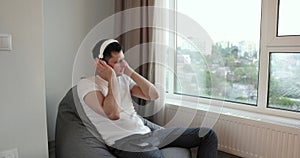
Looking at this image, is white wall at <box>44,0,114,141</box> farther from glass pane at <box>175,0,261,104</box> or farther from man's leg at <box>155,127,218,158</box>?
man's leg at <box>155,127,218,158</box>

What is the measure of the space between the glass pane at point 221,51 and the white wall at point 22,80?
138 cm

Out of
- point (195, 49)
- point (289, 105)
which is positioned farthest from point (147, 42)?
point (289, 105)

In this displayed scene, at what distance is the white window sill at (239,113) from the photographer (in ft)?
6.16

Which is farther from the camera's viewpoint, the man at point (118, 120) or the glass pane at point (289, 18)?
the glass pane at point (289, 18)

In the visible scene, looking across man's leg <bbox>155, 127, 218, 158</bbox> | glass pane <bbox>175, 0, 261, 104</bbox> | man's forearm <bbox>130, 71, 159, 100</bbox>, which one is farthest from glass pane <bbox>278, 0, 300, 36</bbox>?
man's forearm <bbox>130, 71, 159, 100</bbox>

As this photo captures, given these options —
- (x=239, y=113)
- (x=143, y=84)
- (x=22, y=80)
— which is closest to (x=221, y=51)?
(x=239, y=113)

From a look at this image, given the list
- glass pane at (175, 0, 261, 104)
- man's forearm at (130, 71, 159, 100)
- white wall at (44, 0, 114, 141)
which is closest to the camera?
man's forearm at (130, 71, 159, 100)

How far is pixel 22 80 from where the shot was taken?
1571mm

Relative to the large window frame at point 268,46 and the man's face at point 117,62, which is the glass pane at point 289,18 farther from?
the man's face at point 117,62

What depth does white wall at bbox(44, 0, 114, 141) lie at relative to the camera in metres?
2.35

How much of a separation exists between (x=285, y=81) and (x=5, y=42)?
1.96 metres

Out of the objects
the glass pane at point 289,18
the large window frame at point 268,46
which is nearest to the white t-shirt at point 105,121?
the large window frame at point 268,46

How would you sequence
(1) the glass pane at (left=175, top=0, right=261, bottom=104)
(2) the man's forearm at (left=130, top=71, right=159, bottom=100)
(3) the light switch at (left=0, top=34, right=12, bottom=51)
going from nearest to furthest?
(3) the light switch at (left=0, top=34, right=12, bottom=51), (2) the man's forearm at (left=130, top=71, right=159, bottom=100), (1) the glass pane at (left=175, top=0, right=261, bottom=104)

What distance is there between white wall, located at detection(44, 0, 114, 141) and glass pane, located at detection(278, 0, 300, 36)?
5.71 feet
